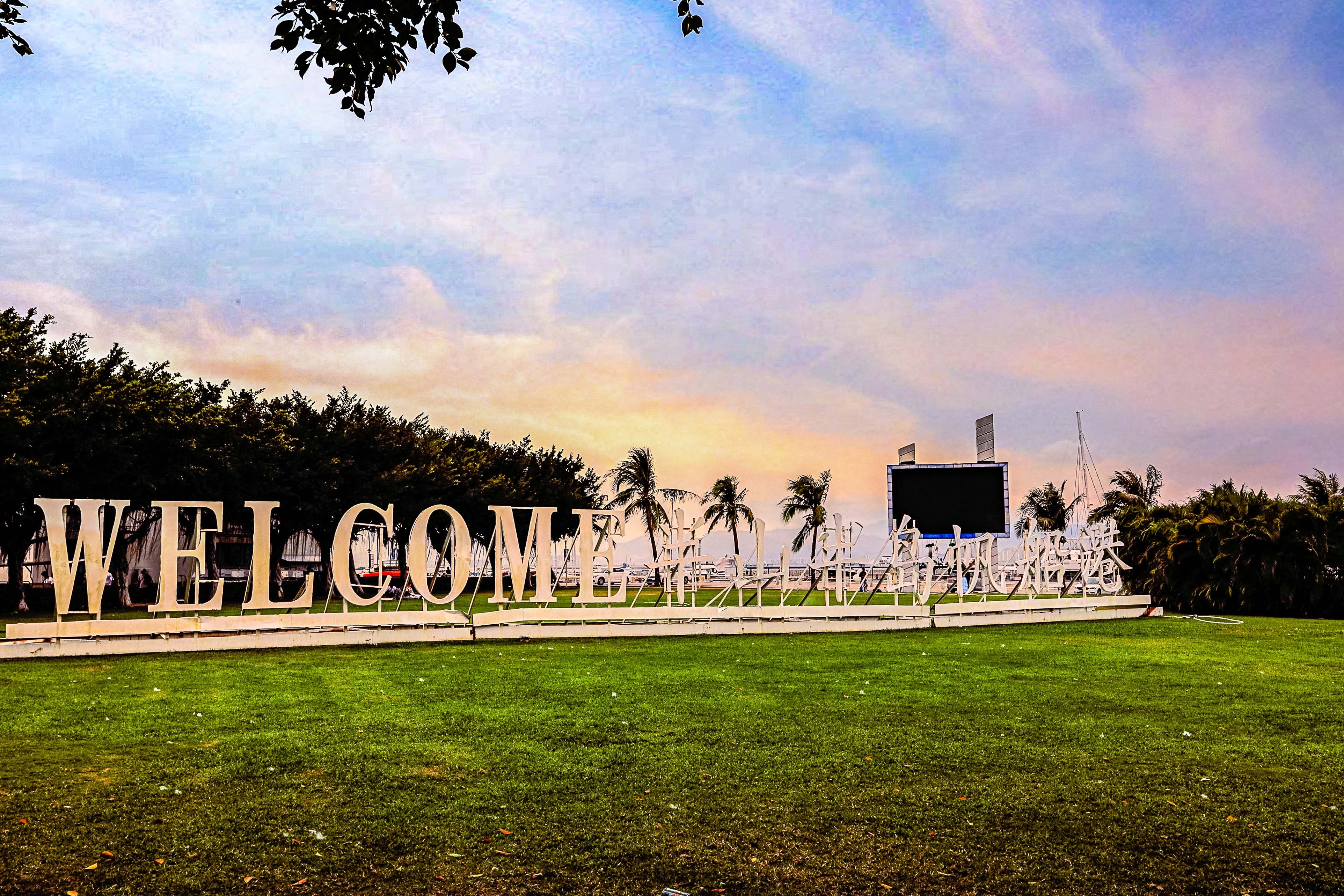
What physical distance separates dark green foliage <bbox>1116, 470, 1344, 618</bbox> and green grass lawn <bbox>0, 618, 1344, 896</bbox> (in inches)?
721

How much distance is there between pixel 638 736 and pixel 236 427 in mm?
32077

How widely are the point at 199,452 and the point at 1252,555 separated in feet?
111

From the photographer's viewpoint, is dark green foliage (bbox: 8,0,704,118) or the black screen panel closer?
dark green foliage (bbox: 8,0,704,118)

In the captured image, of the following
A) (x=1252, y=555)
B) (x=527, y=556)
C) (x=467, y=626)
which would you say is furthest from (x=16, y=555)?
(x=1252, y=555)

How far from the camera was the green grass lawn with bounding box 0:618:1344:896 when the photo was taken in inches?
230

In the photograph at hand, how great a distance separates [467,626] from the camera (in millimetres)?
20562

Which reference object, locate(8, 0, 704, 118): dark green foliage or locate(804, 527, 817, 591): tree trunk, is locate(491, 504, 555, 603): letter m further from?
locate(8, 0, 704, 118): dark green foliage

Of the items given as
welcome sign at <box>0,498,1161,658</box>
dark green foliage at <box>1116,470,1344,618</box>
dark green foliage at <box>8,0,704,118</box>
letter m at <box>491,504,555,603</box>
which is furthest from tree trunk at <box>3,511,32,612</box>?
dark green foliage at <box>1116,470,1344,618</box>

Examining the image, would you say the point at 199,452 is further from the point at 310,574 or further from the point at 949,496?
the point at 949,496

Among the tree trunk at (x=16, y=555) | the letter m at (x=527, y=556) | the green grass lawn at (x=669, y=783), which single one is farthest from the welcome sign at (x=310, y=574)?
the tree trunk at (x=16, y=555)

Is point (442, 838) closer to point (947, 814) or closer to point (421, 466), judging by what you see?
point (947, 814)

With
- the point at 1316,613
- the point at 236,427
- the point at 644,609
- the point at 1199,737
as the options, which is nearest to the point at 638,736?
the point at 1199,737

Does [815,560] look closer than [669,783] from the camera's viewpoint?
No

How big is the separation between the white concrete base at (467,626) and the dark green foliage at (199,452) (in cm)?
1054
